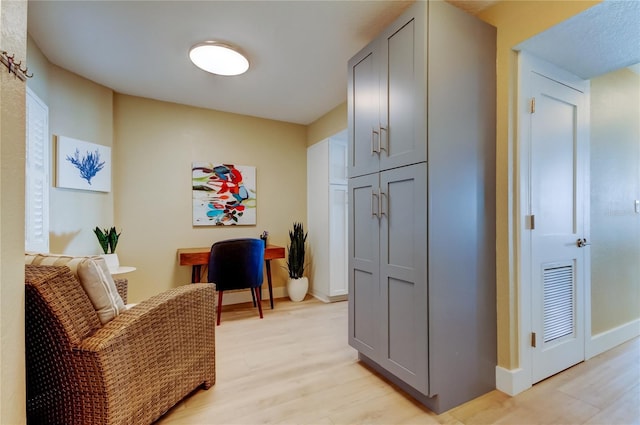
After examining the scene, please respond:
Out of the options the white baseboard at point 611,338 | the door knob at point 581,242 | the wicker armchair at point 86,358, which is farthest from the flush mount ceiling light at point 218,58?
the white baseboard at point 611,338

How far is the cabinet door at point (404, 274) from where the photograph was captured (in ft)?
4.88

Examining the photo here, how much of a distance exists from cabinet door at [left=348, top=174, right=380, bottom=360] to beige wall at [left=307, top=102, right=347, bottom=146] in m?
1.45

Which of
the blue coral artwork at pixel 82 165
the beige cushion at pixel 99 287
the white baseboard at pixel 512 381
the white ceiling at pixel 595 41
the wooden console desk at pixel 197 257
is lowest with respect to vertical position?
the white baseboard at pixel 512 381

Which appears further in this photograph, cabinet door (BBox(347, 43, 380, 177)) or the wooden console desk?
the wooden console desk

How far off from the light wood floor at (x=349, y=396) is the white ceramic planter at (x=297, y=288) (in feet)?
4.09

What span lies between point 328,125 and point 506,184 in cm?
230

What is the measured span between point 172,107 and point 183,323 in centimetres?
263

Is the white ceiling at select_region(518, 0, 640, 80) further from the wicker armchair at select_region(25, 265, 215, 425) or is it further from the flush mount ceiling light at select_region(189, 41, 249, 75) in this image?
the wicker armchair at select_region(25, 265, 215, 425)

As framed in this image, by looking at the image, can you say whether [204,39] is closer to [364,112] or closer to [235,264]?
[364,112]

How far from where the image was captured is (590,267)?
2.05 metres

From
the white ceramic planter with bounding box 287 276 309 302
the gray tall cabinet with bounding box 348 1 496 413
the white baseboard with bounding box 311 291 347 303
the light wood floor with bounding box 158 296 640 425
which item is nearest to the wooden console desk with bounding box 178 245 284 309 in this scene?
the white ceramic planter with bounding box 287 276 309 302

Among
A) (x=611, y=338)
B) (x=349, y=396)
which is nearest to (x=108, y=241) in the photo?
(x=349, y=396)

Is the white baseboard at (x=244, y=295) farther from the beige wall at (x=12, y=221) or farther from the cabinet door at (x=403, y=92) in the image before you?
the cabinet door at (x=403, y=92)

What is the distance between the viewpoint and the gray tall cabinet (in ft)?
4.85
